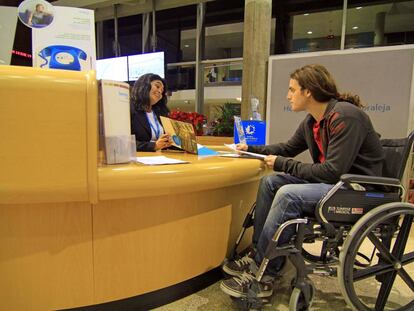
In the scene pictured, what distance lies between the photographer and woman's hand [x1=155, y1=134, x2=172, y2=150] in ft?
6.92

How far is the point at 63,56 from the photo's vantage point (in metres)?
1.55

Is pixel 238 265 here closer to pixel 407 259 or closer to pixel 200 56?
pixel 407 259

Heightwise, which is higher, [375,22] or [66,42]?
[375,22]

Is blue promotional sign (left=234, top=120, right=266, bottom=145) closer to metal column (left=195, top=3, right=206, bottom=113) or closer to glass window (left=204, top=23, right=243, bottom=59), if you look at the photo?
glass window (left=204, top=23, right=243, bottom=59)

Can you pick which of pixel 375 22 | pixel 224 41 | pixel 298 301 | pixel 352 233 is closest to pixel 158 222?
pixel 298 301

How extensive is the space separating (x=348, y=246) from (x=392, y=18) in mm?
5159

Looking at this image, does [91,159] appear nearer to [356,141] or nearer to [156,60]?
[356,141]

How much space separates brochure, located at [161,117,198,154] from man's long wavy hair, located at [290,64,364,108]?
2.26 ft

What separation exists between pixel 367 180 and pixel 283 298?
81 centimetres

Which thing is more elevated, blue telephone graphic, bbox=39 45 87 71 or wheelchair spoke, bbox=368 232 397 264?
blue telephone graphic, bbox=39 45 87 71

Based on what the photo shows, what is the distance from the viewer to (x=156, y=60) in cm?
579

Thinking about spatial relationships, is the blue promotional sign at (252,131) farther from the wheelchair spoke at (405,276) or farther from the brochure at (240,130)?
→ the wheelchair spoke at (405,276)

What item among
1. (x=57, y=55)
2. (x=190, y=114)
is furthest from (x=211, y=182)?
(x=190, y=114)

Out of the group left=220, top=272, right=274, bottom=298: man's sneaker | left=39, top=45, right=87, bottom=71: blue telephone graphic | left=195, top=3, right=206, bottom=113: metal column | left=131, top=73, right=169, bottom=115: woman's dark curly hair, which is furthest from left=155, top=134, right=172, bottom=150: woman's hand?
left=195, top=3, right=206, bottom=113: metal column
